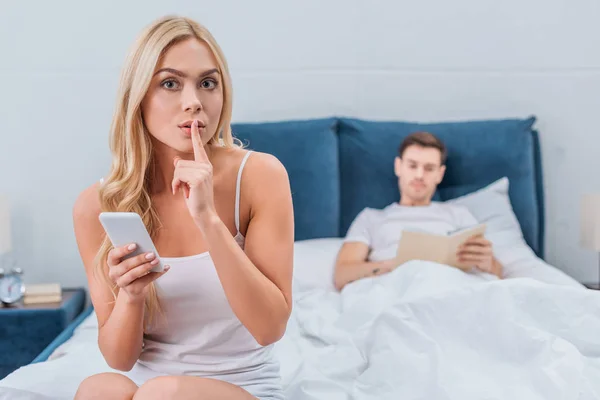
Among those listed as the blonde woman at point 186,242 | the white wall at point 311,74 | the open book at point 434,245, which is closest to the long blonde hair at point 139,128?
the blonde woman at point 186,242

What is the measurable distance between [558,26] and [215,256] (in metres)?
2.46

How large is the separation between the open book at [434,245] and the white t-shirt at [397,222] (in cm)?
→ 23

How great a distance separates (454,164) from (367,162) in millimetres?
340

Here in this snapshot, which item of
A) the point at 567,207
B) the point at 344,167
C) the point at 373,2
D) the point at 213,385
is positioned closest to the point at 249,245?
the point at 213,385

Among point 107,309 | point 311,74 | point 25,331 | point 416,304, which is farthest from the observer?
point 311,74

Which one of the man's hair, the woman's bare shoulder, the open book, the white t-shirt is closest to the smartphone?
the woman's bare shoulder

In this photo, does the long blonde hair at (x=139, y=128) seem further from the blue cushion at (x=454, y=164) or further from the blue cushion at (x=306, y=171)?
the blue cushion at (x=454, y=164)

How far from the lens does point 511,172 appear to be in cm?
285

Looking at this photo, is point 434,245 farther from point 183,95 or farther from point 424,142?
point 183,95

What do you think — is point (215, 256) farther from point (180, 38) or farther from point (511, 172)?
point (511, 172)

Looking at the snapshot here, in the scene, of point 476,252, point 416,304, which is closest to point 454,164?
point 476,252

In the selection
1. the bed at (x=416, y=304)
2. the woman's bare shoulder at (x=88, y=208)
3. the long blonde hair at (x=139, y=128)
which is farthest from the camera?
the bed at (x=416, y=304)

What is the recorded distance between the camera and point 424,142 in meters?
2.66

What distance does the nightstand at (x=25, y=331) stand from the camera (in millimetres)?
2607
